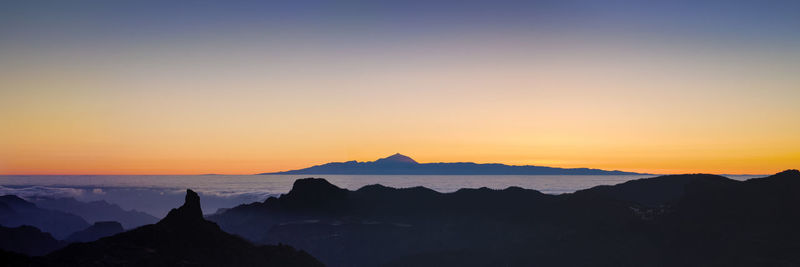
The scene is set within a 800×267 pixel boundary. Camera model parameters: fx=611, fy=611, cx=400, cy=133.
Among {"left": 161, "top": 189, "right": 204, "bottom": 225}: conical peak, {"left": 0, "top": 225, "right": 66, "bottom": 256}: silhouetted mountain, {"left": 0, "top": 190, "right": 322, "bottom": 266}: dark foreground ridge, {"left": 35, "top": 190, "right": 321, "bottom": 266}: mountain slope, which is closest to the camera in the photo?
{"left": 0, "top": 190, "right": 322, "bottom": 266}: dark foreground ridge

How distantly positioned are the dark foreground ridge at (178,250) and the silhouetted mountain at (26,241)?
8210 centimetres

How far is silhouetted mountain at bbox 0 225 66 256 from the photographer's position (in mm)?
146875

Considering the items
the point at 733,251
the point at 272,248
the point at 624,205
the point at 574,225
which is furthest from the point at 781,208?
the point at 272,248

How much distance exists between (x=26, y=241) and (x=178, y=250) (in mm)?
95135

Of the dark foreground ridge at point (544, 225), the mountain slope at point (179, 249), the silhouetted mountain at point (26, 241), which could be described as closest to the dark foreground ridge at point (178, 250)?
the mountain slope at point (179, 249)

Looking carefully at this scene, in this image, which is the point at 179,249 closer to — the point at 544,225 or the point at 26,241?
the point at 544,225

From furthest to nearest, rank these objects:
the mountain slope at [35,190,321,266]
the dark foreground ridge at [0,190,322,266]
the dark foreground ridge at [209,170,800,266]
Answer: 1. the dark foreground ridge at [209,170,800,266]
2. the mountain slope at [35,190,321,266]
3. the dark foreground ridge at [0,190,322,266]

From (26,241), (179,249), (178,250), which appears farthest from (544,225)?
(26,241)

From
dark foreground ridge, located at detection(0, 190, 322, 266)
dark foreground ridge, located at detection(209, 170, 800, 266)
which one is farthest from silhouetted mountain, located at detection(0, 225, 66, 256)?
dark foreground ridge, located at detection(0, 190, 322, 266)

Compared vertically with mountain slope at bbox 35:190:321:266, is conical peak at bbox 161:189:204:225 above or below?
above

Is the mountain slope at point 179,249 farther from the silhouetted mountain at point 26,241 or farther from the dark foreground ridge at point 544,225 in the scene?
the silhouetted mountain at point 26,241

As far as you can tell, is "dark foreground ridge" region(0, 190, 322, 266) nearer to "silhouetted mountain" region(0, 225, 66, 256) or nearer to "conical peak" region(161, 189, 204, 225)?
"conical peak" region(161, 189, 204, 225)

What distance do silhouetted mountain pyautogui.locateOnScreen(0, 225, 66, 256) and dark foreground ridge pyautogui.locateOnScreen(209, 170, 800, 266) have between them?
153 ft

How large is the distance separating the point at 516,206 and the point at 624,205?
26.4 metres
